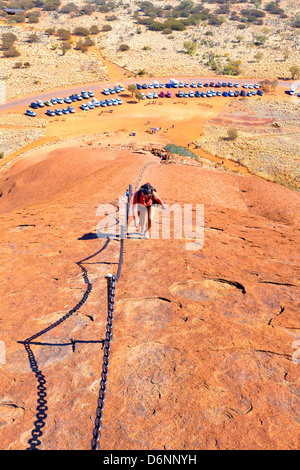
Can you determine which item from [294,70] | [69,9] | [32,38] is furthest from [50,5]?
[294,70]

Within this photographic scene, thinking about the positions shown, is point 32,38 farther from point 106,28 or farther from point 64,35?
point 106,28

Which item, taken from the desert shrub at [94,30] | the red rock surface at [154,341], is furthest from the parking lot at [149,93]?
the red rock surface at [154,341]

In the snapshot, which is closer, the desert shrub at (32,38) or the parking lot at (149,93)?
the parking lot at (149,93)

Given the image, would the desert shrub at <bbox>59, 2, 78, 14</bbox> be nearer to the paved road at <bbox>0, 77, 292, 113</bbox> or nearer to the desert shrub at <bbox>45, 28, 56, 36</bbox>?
the desert shrub at <bbox>45, 28, 56, 36</bbox>

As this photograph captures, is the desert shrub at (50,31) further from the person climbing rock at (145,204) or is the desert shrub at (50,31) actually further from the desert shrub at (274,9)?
the person climbing rock at (145,204)
